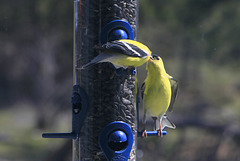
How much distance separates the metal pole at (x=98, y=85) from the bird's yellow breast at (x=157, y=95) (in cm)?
37

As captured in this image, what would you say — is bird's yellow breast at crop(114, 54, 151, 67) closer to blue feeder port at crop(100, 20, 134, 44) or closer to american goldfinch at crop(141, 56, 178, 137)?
blue feeder port at crop(100, 20, 134, 44)

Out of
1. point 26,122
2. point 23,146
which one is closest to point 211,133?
point 23,146

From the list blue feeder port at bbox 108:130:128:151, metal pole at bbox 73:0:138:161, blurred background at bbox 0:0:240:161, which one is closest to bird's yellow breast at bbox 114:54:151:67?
metal pole at bbox 73:0:138:161

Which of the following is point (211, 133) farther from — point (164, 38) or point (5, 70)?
point (5, 70)

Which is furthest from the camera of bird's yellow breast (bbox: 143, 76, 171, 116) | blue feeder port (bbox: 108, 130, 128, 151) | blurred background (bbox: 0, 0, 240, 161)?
blurred background (bbox: 0, 0, 240, 161)

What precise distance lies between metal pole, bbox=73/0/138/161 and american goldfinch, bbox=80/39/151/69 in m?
0.15

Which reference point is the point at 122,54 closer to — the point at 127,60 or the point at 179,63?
the point at 127,60

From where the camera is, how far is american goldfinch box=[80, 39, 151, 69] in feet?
7.02

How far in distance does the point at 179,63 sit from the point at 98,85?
280 inches

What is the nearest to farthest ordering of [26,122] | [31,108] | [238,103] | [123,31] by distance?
[123,31]
[238,103]
[26,122]
[31,108]

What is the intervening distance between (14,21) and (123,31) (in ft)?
25.7

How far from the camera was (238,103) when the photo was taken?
8.49 m

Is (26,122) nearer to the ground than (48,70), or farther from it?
nearer to the ground

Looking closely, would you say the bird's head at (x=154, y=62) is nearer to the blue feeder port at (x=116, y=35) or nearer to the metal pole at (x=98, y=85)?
the metal pole at (x=98, y=85)
